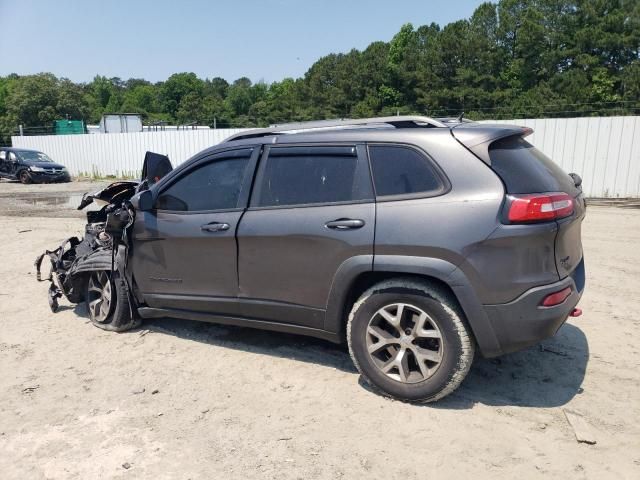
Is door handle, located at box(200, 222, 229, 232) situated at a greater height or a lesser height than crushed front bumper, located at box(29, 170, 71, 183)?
greater

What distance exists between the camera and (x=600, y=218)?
1031 cm

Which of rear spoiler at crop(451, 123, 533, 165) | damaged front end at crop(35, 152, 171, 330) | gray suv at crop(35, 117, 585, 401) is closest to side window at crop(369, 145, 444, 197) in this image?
gray suv at crop(35, 117, 585, 401)

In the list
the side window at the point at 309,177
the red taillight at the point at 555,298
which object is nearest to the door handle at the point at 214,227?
the side window at the point at 309,177

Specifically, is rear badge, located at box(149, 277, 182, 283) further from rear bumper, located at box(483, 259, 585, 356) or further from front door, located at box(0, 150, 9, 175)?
front door, located at box(0, 150, 9, 175)

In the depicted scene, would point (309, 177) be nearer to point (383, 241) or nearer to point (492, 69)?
point (383, 241)

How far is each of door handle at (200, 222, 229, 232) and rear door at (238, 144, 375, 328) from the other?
6.3 inches

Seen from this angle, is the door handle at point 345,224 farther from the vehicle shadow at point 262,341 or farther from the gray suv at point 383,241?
the vehicle shadow at point 262,341

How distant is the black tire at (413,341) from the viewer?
3234 mm

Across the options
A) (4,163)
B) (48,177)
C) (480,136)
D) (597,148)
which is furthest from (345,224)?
(4,163)

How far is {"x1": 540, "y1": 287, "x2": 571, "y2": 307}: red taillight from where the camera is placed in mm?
3113

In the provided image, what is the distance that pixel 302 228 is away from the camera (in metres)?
3.68

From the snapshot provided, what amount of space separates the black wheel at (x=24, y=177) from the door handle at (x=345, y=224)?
75.3 feet

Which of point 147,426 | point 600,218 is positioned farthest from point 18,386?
point 600,218

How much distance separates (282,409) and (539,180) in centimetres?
220
